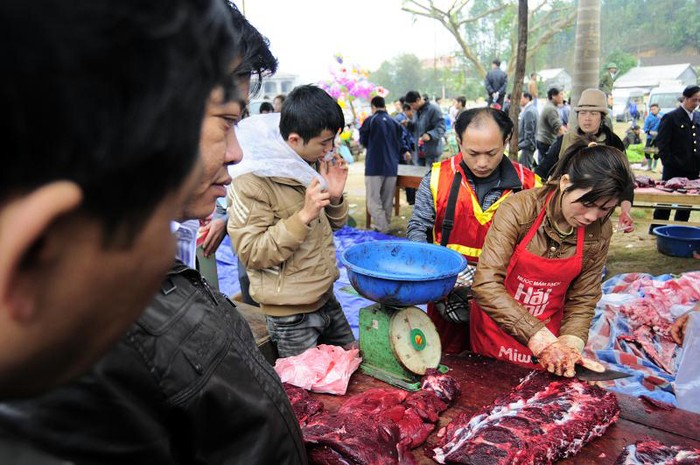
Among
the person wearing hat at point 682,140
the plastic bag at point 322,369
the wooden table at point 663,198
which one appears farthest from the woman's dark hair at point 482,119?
the person wearing hat at point 682,140

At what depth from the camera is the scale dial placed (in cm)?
237

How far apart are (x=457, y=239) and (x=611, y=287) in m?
2.87

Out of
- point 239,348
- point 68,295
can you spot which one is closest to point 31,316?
point 68,295

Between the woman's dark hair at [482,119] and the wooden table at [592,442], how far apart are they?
1610mm

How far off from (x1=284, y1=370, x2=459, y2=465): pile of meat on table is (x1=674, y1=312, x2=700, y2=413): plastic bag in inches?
52.0

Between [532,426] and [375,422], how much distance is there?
602mm

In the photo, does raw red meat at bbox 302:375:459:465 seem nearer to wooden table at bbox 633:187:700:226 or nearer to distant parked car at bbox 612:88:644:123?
wooden table at bbox 633:187:700:226

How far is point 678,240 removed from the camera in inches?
273

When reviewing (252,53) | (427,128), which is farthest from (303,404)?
(427,128)

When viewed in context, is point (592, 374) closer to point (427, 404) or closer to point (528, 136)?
point (427, 404)

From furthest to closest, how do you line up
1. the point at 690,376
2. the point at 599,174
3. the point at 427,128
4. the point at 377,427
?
the point at 427,128 < the point at 690,376 < the point at 599,174 < the point at 377,427

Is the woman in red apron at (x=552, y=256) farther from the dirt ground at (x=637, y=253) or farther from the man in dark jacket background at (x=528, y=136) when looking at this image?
the man in dark jacket background at (x=528, y=136)

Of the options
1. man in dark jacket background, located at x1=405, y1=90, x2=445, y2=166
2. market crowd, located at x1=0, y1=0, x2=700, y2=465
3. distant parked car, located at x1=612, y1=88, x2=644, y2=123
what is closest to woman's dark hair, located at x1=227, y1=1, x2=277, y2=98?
market crowd, located at x1=0, y1=0, x2=700, y2=465

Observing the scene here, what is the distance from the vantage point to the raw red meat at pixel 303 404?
2034 mm
